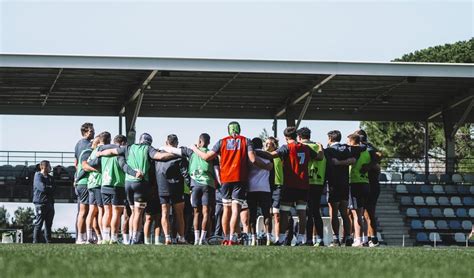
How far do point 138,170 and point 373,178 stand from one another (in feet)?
13.0

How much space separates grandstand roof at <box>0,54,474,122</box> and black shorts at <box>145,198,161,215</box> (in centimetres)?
977

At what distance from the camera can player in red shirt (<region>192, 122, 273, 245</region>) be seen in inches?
611

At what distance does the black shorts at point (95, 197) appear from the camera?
17.0 meters

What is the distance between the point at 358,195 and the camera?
661 inches

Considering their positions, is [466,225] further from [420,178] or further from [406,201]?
[420,178]

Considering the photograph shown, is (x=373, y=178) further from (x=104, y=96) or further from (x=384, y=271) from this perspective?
(x=104, y=96)

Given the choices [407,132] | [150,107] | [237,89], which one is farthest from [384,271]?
[407,132]

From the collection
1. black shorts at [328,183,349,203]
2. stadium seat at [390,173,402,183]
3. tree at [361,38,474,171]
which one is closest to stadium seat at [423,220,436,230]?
stadium seat at [390,173,402,183]

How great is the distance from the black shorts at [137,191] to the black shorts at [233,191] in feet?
4.12

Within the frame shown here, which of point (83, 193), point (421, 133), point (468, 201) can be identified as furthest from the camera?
point (421, 133)

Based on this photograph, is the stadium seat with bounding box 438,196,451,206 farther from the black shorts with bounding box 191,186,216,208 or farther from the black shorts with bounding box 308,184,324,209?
the black shorts with bounding box 191,186,216,208

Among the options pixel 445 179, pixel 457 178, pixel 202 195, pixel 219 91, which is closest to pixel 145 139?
pixel 202 195

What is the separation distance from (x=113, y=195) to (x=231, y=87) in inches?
541

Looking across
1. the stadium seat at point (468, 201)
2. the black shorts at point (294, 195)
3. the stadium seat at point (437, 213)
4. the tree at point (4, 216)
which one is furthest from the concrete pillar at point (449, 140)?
the tree at point (4, 216)
